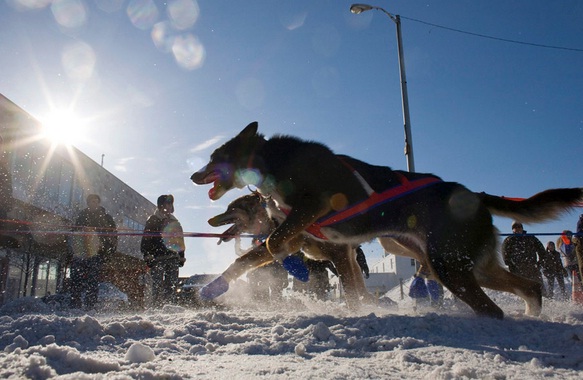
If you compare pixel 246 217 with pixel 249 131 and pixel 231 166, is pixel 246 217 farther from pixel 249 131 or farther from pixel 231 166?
pixel 249 131

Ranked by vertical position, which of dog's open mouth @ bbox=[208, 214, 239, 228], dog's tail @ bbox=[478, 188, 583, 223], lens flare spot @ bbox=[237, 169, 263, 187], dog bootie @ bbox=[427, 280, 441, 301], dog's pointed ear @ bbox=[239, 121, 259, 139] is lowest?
dog bootie @ bbox=[427, 280, 441, 301]

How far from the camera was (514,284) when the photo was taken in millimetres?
3795

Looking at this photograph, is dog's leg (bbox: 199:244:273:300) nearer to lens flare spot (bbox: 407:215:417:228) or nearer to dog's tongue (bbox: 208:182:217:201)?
dog's tongue (bbox: 208:182:217:201)

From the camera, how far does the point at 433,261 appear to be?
3.40 metres

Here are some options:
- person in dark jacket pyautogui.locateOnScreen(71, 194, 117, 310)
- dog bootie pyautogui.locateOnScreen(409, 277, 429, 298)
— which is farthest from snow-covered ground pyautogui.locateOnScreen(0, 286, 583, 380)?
person in dark jacket pyautogui.locateOnScreen(71, 194, 117, 310)

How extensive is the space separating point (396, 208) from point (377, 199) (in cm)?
18

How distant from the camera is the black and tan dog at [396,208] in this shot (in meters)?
3.41

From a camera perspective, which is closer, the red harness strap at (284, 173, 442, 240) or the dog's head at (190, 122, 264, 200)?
the red harness strap at (284, 173, 442, 240)

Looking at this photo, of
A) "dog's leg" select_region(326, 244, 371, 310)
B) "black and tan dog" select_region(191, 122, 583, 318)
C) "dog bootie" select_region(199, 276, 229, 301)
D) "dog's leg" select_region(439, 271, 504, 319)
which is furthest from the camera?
"dog's leg" select_region(326, 244, 371, 310)

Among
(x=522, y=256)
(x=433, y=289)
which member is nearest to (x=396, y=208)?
(x=433, y=289)

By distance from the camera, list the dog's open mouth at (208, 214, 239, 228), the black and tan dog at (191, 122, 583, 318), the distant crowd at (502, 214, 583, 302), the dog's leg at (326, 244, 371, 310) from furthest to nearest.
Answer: the distant crowd at (502, 214, 583, 302)
the dog's open mouth at (208, 214, 239, 228)
the dog's leg at (326, 244, 371, 310)
the black and tan dog at (191, 122, 583, 318)

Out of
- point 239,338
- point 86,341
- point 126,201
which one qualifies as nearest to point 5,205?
point 86,341

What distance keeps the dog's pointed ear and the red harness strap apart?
3.71 ft

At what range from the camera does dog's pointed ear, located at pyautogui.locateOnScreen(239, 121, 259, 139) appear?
4.24m
